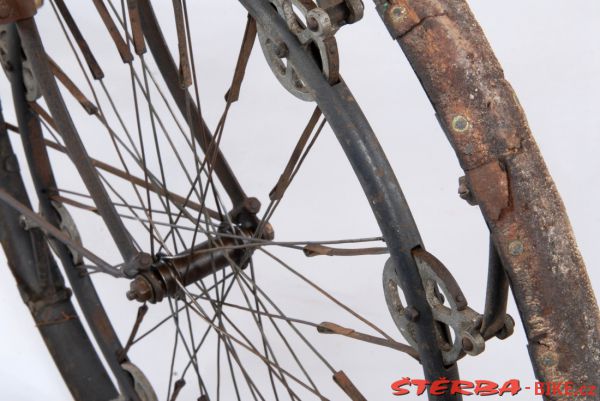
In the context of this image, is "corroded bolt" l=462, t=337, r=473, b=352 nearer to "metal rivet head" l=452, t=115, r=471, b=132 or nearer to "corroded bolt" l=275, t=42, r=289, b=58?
"metal rivet head" l=452, t=115, r=471, b=132

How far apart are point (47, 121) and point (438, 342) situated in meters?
0.89

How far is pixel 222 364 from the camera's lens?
7.44ft

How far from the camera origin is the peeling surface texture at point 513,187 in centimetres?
117

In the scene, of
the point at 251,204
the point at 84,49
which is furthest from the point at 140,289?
the point at 84,49

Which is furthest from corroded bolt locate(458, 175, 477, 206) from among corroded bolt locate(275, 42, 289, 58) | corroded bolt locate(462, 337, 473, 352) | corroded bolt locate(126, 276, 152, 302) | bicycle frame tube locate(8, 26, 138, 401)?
bicycle frame tube locate(8, 26, 138, 401)

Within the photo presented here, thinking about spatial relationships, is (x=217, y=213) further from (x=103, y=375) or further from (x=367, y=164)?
(x=367, y=164)

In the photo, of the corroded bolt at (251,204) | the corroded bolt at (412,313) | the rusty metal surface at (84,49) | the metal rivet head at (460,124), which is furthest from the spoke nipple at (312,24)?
the corroded bolt at (251,204)

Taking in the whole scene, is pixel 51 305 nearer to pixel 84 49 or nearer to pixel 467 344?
pixel 84 49

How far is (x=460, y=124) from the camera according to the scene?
1181 mm

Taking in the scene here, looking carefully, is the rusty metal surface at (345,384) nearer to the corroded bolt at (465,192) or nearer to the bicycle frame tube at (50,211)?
the corroded bolt at (465,192)

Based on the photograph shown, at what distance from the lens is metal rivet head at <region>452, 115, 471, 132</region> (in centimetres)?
118

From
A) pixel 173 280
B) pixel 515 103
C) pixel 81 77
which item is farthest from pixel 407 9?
pixel 81 77

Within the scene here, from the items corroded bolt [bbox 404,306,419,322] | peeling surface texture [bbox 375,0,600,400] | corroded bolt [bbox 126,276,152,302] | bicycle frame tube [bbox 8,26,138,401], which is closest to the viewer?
peeling surface texture [bbox 375,0,600,400]

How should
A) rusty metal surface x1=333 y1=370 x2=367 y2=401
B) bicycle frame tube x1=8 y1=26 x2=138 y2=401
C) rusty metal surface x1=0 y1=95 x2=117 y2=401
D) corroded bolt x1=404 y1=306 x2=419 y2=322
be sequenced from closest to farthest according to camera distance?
corroded bolt x1=404 y1=306 x2=419 y2=322, rusty metal surface x1=333 y1=370 x2=367 y2=401, bicycle frame tube x1=8 y1=26 x2=138 y2=401, rusty metal surface x1=0 y1=95 x2=117 y2=401
